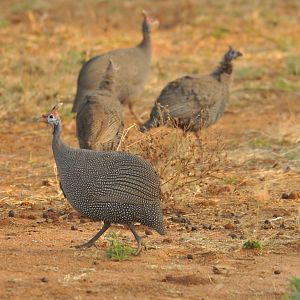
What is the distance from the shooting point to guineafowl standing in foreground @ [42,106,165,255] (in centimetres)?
564

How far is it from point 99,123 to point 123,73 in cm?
251

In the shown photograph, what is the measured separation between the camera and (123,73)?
10.3 m

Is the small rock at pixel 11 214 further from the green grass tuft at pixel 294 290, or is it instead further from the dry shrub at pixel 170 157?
the green grass tuft at pixel 294 290

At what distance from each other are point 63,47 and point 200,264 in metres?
8.82

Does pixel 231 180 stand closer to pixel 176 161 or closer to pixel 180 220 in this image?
pixel 176 161

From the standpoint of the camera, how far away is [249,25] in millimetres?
15938

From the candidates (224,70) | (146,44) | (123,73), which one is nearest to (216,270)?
(224,70)

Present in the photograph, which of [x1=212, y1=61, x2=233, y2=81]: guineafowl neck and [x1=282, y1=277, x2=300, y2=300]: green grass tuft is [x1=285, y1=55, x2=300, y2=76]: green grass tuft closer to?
[x1=212, y1=61, x2=233, y2=81]: guineafowl neck

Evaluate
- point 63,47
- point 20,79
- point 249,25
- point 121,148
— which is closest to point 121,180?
point 121,148

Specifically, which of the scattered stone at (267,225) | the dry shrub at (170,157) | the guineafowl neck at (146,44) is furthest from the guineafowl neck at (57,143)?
the guineafowl neck at (146,44)

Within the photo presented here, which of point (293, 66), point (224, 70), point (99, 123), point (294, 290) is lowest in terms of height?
point (293, 66)

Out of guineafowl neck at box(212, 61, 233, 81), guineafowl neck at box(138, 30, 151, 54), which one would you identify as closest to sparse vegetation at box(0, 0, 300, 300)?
guineafowl neck at box(212, 61, 233, 81)

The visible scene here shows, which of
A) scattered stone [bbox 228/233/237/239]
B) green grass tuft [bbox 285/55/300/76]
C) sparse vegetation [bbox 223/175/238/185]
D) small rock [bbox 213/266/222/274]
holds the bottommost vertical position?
green grass tuft [bbox 285/55/300/76]

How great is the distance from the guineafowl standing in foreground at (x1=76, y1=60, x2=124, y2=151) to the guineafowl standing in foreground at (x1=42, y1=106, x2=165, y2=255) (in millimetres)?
1832
